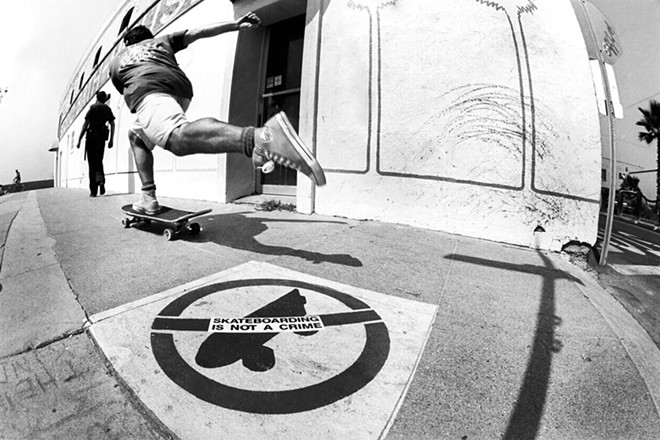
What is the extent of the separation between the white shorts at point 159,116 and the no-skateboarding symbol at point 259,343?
1.65 meters

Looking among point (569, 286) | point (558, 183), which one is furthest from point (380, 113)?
point (569, 286)

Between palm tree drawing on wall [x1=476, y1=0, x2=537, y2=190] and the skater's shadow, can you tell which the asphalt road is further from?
the skater's shadow

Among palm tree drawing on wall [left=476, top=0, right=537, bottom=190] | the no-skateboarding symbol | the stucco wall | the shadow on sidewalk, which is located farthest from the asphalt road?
the no-skateboarding symbol

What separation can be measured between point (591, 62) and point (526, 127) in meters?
1.34

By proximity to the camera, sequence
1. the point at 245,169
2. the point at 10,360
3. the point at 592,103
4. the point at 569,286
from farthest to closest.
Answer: the point at 245,169 < the point at 592,103 < the point at 569,286 < the point at 10,360

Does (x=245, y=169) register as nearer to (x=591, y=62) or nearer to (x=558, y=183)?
(x=558, y=183)

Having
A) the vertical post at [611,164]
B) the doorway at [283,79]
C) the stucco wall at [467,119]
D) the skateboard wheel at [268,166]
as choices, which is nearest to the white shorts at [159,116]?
the skateboard wheel at [268,166]

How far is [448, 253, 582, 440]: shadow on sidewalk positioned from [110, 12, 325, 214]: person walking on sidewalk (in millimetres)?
1736

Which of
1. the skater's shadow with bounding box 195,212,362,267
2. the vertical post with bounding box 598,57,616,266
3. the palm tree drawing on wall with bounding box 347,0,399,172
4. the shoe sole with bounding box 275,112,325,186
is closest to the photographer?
the shoe sole with bounding box 275,112,325,186

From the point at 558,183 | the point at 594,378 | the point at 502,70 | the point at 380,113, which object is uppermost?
the point at 502,70

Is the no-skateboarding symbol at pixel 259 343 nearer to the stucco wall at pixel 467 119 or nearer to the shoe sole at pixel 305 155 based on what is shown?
the shoe sole at pixel 305 155

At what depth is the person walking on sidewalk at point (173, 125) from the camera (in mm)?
2328

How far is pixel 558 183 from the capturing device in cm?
405

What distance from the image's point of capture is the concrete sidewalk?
1.20 metres
